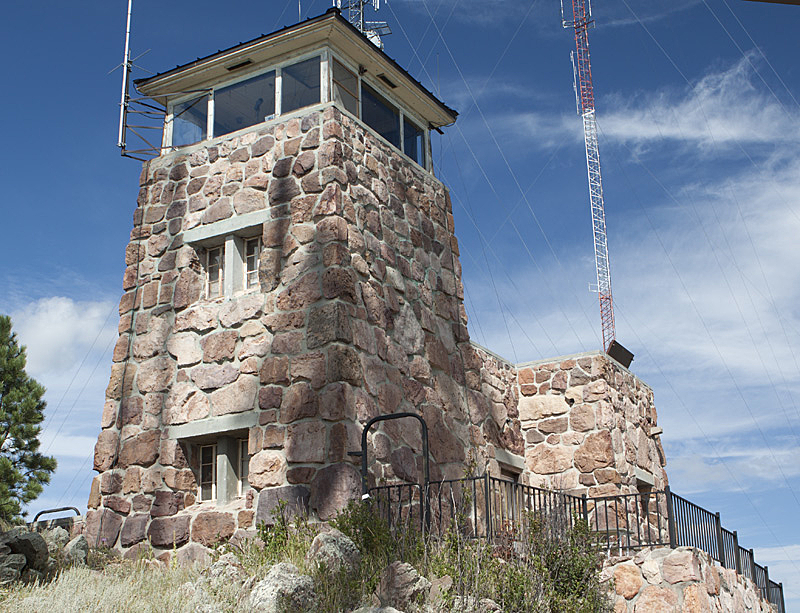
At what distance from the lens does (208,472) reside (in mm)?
11703

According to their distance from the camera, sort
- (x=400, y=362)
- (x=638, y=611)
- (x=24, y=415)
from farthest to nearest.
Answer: (x=24, y=415), (x=400, y=362), (x=638, y=611)

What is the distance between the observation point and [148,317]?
12.4 m

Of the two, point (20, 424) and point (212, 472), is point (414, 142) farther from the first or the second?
point (20, 424)

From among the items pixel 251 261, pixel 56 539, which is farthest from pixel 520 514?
pixel 56 539

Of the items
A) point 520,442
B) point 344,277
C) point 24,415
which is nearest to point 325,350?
point 344,277

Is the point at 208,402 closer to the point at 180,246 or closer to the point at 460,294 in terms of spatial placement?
the point at 180,246

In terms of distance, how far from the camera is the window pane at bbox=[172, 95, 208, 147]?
13.1m

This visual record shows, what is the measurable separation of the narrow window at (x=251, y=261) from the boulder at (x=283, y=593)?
15.6 ft

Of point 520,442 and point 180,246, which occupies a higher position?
point 180,246

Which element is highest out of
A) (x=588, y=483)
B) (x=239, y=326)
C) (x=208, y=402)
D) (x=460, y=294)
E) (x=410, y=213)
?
(x=410, y=213)

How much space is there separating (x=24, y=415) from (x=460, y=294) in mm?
12329

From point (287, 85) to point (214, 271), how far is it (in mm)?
2786

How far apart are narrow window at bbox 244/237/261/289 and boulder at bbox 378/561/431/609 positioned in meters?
4.79

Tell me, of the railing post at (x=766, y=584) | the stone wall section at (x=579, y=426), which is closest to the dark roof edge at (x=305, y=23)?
the stone wall section at (x=579, y=426)
